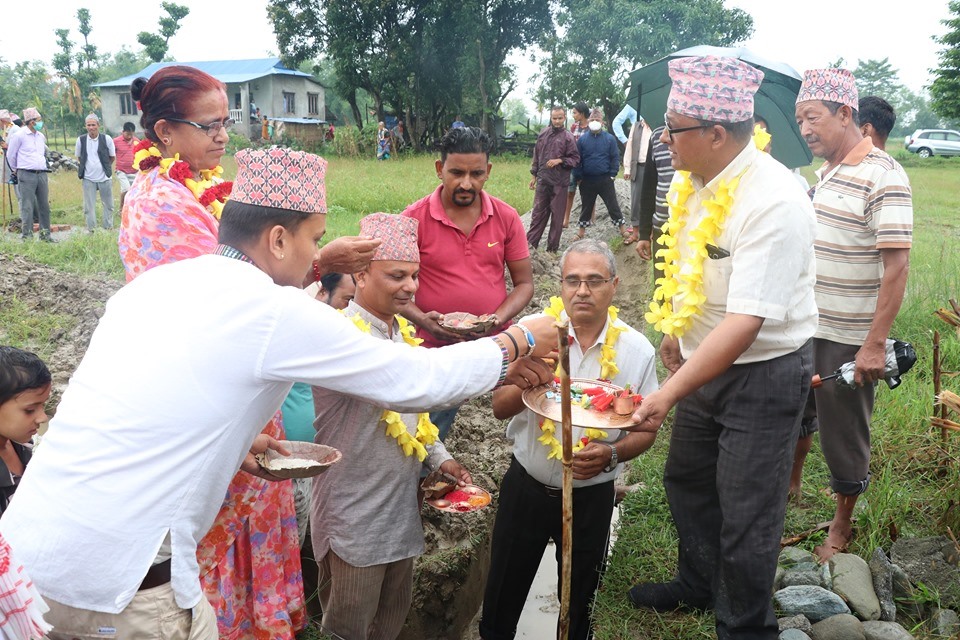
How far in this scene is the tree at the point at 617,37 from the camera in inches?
1239

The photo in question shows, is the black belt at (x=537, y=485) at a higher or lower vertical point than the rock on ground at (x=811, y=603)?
higher

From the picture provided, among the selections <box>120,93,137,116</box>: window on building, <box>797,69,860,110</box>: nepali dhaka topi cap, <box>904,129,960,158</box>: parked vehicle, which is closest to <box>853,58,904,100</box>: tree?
<box>904,129,960,158</box>: parked vehicle

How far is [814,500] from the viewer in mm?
4723

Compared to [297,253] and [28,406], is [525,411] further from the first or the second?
[28,406]

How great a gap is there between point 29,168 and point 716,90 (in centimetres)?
1211

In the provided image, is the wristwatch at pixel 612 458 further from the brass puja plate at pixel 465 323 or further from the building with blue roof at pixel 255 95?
the building with blue roof at pixel 255 95

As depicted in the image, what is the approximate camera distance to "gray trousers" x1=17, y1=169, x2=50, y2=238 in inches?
470

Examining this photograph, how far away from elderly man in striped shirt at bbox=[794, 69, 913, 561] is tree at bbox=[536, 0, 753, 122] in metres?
28.9

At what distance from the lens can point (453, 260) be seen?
4.41 metres

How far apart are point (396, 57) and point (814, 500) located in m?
32.3

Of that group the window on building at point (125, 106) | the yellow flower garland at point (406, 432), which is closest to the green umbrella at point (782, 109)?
the yellow flower garland at point (406, 432)

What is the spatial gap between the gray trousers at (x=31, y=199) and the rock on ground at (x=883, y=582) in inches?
484

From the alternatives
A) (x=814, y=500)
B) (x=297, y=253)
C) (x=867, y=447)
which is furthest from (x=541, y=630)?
(x=297, y=253)

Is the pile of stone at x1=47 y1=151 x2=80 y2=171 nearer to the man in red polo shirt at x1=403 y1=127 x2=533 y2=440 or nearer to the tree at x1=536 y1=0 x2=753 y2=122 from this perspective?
the tree at x1=536 y1=0 x2=753 y2=122
